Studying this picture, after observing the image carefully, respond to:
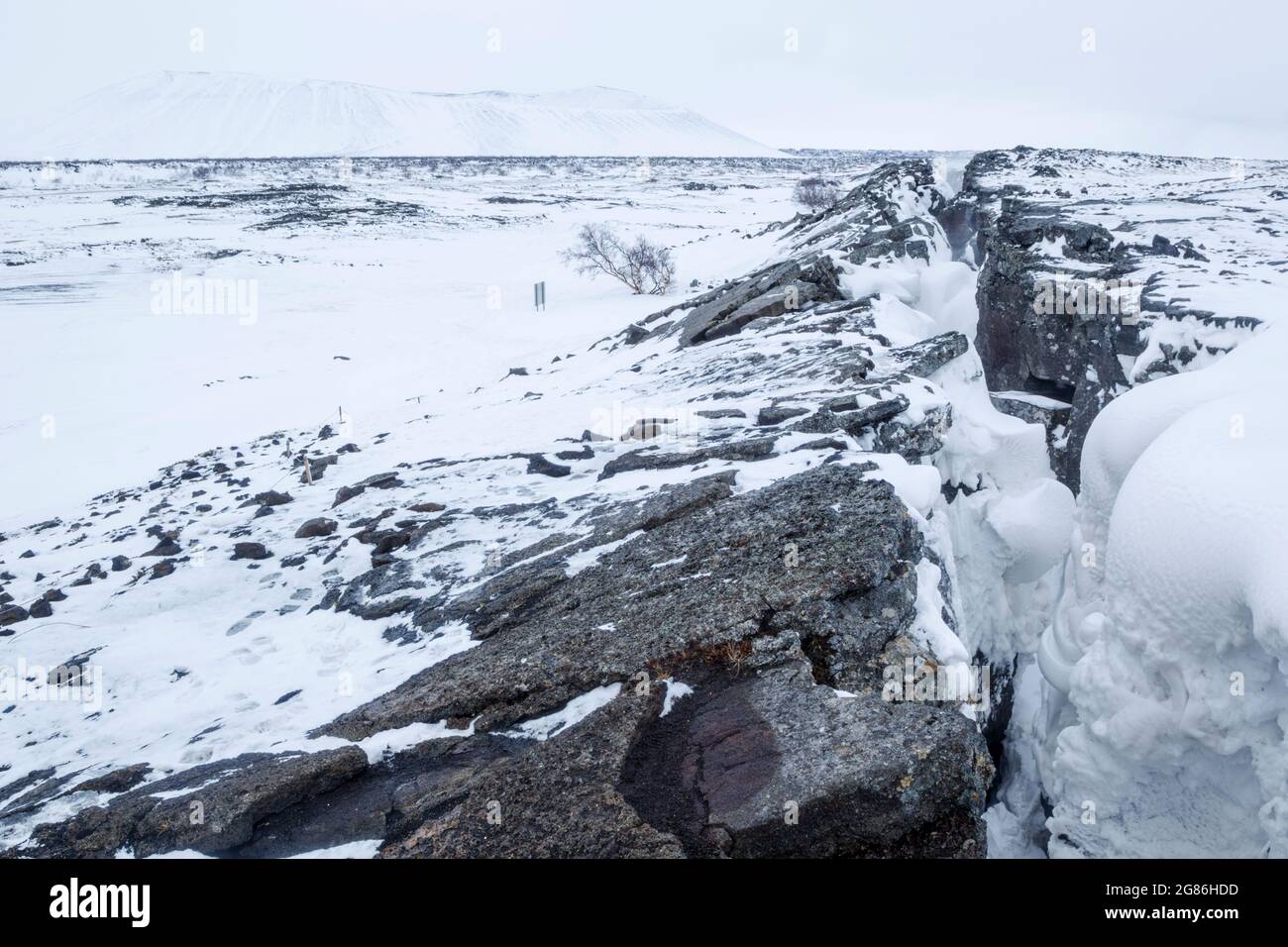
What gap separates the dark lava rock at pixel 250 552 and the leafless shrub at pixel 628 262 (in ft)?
58.0

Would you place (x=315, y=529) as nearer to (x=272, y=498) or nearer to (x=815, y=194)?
(x=272, y=498)

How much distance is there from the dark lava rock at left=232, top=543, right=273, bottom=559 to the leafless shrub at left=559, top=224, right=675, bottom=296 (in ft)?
58.0

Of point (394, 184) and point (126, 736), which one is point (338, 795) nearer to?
point (126, 736)

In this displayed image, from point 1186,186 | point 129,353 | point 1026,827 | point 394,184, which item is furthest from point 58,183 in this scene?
point 1026,827

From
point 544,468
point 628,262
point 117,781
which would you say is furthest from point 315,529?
point 628,262

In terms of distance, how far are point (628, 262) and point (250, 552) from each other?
19.7m

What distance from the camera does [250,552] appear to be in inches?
293

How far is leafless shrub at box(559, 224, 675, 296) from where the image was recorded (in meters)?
24.4

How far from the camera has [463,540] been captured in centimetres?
661

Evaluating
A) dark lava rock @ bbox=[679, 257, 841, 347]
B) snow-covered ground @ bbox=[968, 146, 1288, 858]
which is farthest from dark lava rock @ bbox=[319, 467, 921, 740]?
dark lava rock @ bbox=[679, 257, 841, 347]

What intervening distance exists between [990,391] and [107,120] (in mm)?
158134

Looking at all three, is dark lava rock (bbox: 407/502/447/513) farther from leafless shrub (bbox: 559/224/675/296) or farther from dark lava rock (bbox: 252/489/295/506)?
leafless shrub (bbox: 559/224/675/296)

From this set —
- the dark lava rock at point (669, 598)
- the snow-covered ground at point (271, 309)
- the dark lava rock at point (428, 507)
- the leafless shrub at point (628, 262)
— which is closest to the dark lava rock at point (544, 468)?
the dark lava rock at point (428, 507)

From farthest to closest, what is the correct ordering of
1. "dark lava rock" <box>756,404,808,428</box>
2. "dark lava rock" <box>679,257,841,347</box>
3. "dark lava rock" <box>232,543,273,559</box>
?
"dark lava rock" <box>679,257,841,347</box> < "dark lava rock" <box>232,543,273,559</box> < "dark lava rock" <box>756,404,808,428</box>
